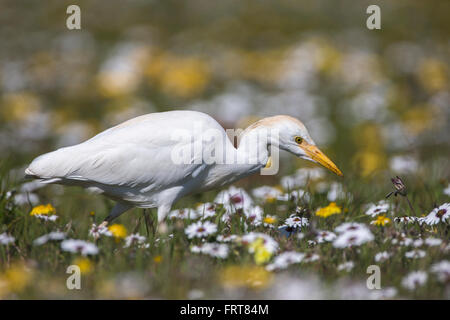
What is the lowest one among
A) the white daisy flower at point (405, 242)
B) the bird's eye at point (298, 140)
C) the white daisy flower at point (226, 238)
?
the white daisy flower at point (405, 242)

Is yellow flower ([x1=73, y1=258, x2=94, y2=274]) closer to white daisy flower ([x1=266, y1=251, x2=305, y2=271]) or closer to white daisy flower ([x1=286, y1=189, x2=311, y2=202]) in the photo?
white daisy flower ([x1=266, y1=251, x2=305, y2=271])

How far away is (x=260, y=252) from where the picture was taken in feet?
13.2

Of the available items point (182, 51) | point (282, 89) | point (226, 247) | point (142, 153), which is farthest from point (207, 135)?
point (182, 51)

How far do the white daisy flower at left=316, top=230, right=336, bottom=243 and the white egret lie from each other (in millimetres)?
992

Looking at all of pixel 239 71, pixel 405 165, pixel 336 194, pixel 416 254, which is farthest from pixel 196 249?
pixel 239 71

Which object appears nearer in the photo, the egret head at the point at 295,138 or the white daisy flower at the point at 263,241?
the white daisy flower at the point at 263,241

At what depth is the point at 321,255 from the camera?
4.19m

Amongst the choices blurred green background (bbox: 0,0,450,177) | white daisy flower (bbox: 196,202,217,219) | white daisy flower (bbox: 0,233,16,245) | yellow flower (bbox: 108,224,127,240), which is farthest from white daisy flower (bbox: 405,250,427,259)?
blurred green background (bbox: 0,0,450,177)

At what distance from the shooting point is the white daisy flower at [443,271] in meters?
3.82

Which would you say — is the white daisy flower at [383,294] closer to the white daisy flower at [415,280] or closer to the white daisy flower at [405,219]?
the white daisy flower at [415,280]

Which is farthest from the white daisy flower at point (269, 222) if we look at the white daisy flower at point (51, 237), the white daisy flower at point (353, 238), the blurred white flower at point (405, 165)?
the blurred white flower at point (405, 165)

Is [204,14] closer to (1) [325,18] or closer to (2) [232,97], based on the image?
(1) [325,18]

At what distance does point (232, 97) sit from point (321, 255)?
27.0 feet
